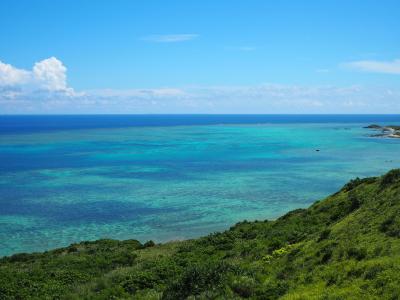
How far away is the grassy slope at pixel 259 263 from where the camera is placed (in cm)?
1769

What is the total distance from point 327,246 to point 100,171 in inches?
2926

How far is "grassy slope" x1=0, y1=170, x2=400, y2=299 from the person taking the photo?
17.7m

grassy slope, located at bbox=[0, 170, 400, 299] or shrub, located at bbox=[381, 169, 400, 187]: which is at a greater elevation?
shrub, located at bbox=[381, 169, 400, 187]

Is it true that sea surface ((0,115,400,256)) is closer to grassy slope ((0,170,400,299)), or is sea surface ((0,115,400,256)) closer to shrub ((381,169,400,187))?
grassy slope ((0,170,400,299))

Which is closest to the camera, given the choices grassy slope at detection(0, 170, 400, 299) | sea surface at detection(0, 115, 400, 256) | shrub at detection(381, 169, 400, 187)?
grassy slope at detection(0, 170, 400, 299)

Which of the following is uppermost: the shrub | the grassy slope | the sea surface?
the shrub

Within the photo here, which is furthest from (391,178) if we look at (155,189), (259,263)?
(155,189)

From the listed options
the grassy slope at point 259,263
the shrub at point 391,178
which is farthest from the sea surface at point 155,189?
the shrub at point 391,178

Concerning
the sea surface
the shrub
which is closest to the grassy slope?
the shrub

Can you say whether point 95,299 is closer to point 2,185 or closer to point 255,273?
point 255,273

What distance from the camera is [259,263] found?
24.6 m

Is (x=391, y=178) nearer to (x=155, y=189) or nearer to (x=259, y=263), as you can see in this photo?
(x=259, y=263)

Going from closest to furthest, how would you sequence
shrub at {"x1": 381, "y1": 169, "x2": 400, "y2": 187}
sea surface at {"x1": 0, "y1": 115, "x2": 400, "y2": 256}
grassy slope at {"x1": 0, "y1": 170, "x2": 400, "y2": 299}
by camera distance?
grassy slope at {"x1": 0, "y1": 170, "x2": 400, "y2": 299} < shrub at {"x1": 381, "y1": 169, "x2": 400, "y2": 187} < sea surface at {"x1": 0, "y1": 115, "x2": 400, "y2": 256}

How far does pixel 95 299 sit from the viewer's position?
22.4 meters
